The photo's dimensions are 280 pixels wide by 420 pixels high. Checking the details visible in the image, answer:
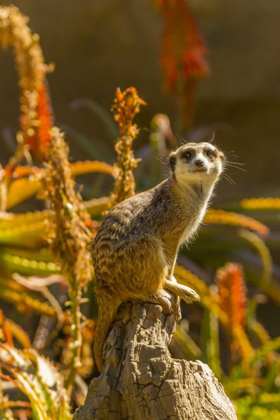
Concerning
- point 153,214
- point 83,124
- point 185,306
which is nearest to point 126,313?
point 153,214

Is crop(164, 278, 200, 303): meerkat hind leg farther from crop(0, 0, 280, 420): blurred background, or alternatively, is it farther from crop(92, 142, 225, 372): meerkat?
crop(0, 0, 280, 420): blurred background

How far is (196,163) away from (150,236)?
0.24 meters

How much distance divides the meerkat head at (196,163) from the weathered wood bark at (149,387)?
47 centimetres

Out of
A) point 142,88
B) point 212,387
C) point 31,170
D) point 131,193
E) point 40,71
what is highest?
point 142,88

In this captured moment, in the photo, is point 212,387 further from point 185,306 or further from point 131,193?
point 185,306

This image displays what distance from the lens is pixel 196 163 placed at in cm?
190

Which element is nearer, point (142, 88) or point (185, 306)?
point (185, 306)

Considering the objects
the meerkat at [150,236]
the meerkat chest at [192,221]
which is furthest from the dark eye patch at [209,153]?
the meerkat chest at [192,221]

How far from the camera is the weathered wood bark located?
1.54 m

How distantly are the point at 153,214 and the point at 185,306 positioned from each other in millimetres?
2868

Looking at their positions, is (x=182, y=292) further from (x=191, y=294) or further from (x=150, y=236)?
(x=150, y=236)

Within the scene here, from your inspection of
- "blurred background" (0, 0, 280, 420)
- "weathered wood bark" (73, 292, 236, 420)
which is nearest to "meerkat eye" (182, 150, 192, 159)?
"blurred background" (0, 0, 280, 420)

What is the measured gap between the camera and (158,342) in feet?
5.37

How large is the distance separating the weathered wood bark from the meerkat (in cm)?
14
